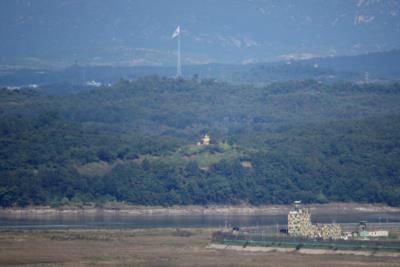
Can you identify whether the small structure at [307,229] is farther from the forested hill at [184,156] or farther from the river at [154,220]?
the forested hill at [184,156]

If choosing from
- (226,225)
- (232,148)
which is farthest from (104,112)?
(226,225)

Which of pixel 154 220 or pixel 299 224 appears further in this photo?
pixel 154 220

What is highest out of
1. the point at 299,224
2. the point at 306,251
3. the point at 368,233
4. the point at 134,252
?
the point at 299,224

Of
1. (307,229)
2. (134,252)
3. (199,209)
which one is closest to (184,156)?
(199,209)

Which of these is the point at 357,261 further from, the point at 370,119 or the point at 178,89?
the point at 178,89

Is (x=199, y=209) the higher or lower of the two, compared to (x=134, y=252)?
lower

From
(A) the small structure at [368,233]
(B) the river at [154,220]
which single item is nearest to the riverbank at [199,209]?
(B) the river at [154,220]

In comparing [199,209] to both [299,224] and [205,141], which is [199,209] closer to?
[205,141]
